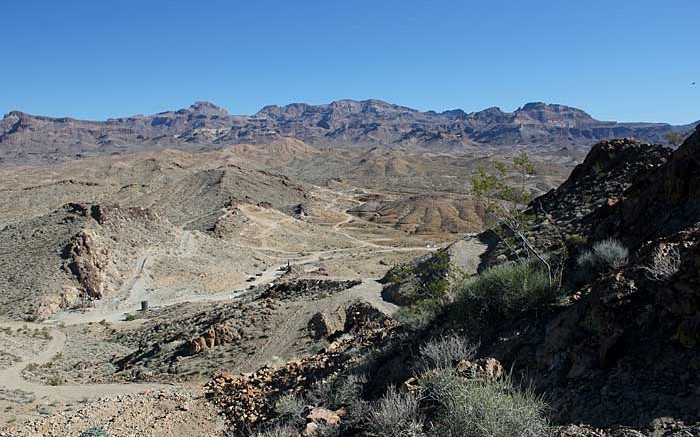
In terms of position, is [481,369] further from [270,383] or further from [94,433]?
[94,433]

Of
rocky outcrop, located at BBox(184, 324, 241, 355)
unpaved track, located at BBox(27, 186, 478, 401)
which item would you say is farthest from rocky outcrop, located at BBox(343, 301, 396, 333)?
rocky outcrop, located at BBox(184, 324, 241, 355)

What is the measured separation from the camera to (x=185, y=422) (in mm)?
10383

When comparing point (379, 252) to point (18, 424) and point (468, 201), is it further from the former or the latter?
point (18, 424)

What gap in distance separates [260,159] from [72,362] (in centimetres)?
13765

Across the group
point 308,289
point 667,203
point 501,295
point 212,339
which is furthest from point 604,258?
point 308,289

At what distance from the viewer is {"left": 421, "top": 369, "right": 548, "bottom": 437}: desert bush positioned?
15.1 ft

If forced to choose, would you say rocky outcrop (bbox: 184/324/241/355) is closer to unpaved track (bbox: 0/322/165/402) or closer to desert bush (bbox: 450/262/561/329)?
unpaved track (bbox: 0/322/165/402)

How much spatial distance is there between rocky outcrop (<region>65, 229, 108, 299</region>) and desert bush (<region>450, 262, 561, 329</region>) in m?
29.0

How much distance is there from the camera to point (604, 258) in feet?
28.2

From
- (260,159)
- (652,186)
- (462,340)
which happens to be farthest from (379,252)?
(260,159)

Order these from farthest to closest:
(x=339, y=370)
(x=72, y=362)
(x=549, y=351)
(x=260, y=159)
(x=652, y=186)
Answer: (x=260, y=159), (x=72, y=362), (x=652, y=186), (x=339, y=370), (x=549, y=351)

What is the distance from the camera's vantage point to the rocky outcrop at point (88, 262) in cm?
3183

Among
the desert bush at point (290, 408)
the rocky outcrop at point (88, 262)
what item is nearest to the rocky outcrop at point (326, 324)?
the desert bush at point (290, 408)

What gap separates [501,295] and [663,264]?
2.62 metres
